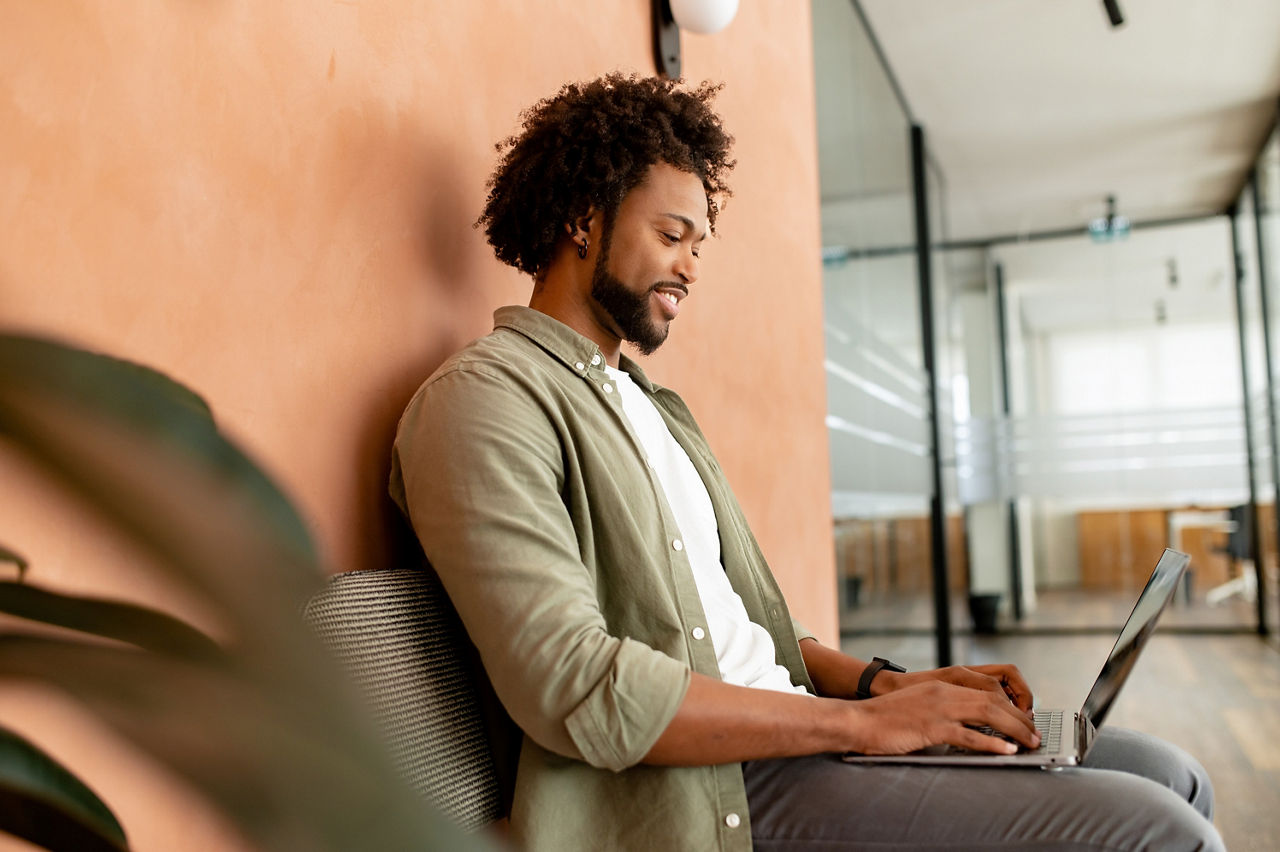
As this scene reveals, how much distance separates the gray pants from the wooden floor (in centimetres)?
187

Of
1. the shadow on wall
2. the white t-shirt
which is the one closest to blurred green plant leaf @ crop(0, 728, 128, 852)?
the shadow on wall

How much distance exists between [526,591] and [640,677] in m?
0.13

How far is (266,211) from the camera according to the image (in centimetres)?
104

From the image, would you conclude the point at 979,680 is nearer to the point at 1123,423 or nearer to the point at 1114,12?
the point at 1114,12

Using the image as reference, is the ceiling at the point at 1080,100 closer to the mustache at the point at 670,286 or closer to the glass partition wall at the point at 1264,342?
the glass partition wall at the point at 1264,342

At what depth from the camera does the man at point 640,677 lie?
98 cm

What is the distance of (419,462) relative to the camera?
1.07m

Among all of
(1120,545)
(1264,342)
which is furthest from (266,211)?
(1120,545)

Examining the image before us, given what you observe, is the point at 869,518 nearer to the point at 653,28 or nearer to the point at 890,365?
the point at 890,365

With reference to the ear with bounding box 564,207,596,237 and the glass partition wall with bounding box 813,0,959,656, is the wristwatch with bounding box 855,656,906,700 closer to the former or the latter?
the ear with bounding box 564,207,596,237

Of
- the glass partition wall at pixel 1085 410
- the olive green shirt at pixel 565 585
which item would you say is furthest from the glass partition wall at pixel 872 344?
the olive green shirt at pixel 565 585

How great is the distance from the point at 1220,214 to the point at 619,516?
7.12 metres

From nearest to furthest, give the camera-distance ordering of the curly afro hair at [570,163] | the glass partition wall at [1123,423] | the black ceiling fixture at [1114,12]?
the curly afro hair at [570,163]
the black ceiling fixture at [1114,12]
the glass partition wall at [1123,423]

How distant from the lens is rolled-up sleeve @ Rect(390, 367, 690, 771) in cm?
97
